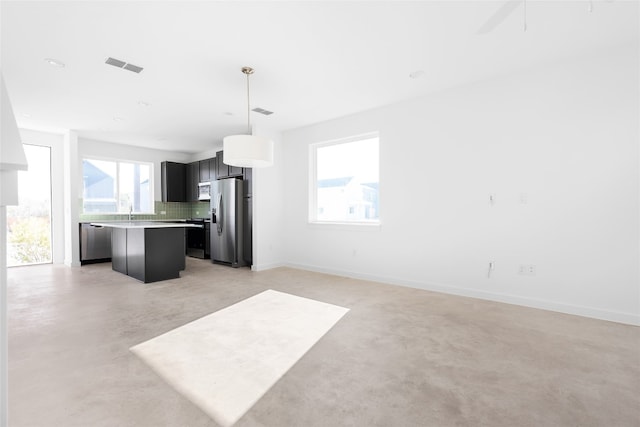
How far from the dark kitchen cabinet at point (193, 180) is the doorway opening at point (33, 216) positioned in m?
2.74

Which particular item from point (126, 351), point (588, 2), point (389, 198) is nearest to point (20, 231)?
point (126, 351)

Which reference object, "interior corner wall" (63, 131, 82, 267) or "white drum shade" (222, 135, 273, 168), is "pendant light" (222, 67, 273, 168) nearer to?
"white drum shade" (222, 135, 273, 168)

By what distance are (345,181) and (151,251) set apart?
11.1ft

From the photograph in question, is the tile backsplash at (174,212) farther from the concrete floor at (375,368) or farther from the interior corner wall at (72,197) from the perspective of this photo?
the concrete floor at (375,368)

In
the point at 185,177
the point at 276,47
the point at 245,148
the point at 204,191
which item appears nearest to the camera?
the point at 276,47

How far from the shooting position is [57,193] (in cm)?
613

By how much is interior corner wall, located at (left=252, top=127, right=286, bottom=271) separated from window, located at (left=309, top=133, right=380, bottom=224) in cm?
75

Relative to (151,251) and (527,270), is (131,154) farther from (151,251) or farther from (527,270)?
(527,270)

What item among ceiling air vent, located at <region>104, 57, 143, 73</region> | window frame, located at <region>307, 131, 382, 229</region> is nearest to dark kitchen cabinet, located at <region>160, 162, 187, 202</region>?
window frame, located at <region>307, 131, 382, 229</region>

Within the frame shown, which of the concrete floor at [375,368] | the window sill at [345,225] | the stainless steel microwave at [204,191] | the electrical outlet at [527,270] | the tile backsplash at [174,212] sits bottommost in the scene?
the concrete floor at [375,368]

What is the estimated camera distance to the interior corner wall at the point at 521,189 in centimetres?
298

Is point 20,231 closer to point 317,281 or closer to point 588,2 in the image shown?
point 317,281

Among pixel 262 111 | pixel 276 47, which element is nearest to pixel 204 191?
pixel 262 111

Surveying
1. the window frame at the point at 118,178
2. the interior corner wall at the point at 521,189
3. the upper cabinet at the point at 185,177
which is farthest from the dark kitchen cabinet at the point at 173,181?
the interior corner wall at the point at 521,189
